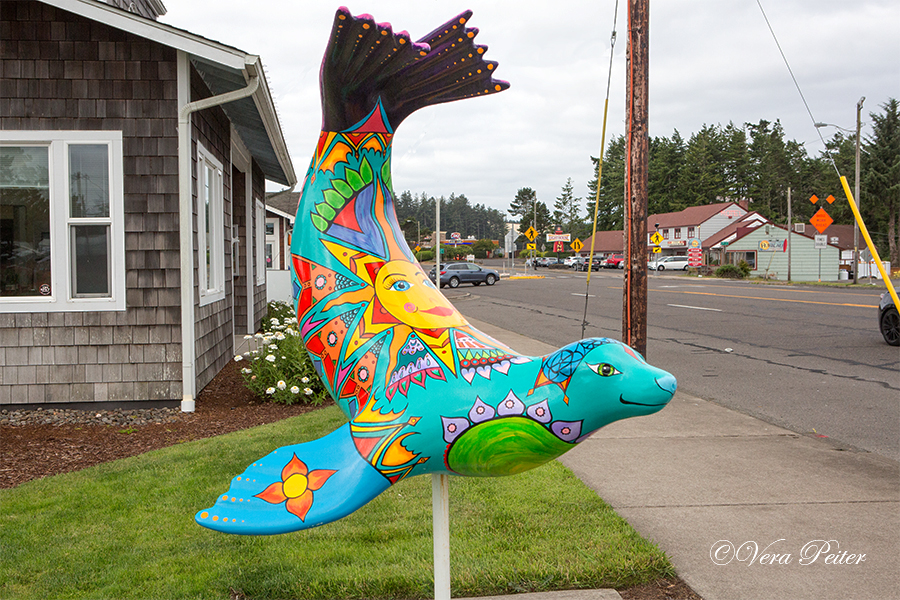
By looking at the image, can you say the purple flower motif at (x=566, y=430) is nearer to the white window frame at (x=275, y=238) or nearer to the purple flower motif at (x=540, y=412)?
the purple flower motif at (x=540, y=412)

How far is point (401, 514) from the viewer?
423 cm

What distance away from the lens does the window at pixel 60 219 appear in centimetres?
699

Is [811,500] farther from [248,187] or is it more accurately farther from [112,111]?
[248,187]

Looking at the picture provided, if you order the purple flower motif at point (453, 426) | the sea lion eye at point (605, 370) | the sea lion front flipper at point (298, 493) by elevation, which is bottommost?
the sea lion front flipper at point (298, 493)

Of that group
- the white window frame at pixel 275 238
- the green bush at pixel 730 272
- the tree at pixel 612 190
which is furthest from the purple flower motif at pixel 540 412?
the tree at pixel 612 190

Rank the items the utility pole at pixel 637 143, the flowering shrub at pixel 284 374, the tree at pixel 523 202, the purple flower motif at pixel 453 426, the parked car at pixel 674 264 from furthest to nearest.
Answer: the tree at pixel 523 202
the parked car at pixel 674 264
the flowering shrub at pixel 284 374
the utility pole at pixel 637 143
the purple flower motif at pixel 453 426

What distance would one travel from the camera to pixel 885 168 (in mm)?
52812

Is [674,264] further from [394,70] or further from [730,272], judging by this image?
[394,70]

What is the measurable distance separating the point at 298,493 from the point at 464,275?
35.0m

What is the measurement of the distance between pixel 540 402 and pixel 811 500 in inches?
151

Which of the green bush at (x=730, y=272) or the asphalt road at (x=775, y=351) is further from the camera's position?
the green bush at (x=730, y=272)

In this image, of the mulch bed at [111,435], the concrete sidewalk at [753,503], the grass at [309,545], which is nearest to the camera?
the grass at [309,545]

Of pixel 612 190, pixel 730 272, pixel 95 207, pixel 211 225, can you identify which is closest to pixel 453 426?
pixel 95 207

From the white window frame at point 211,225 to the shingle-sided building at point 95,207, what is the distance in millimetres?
554
